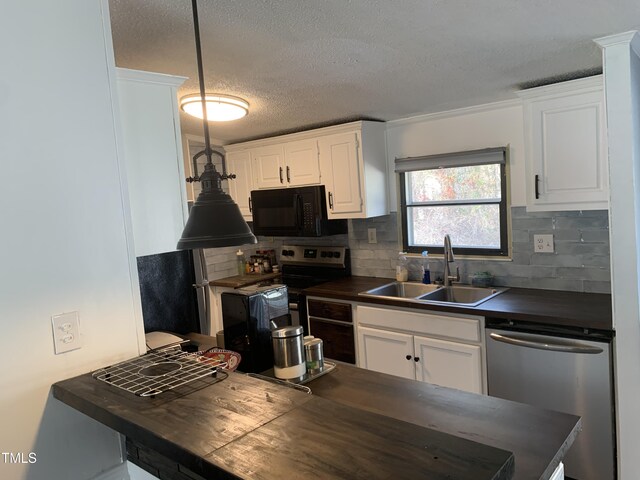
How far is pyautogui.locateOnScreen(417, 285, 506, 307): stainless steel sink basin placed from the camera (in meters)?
3.20

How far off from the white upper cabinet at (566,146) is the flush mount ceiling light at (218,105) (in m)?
1.72

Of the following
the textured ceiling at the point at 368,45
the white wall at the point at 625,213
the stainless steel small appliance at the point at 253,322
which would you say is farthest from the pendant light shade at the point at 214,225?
the white wall at the point at 625,213

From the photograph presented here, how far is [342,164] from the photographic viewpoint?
3.65m

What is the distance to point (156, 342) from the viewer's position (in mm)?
2338

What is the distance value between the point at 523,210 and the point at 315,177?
1.62m

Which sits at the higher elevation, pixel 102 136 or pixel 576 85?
pixel 576 85

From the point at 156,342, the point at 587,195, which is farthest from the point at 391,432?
the point at 587,195

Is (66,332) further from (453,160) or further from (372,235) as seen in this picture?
(372,235)

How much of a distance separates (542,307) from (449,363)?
66 cm

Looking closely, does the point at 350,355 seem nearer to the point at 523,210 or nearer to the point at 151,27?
the point at 523,210

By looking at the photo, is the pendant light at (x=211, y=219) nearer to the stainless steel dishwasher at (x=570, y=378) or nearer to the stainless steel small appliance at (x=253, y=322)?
the stainless steel small appliance at (x=253, y=322)

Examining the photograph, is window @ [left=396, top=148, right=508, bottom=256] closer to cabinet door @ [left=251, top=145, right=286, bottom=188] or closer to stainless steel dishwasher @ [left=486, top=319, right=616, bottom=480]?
stainless steel dishwasher @ [left=486, top=319, right=616, bottom=480]

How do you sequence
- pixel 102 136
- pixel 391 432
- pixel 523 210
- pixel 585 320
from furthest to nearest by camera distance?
pixel 523 210, pixel 585 320, pixel 102 136, pixel 391 432

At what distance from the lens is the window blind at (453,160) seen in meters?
3.16
